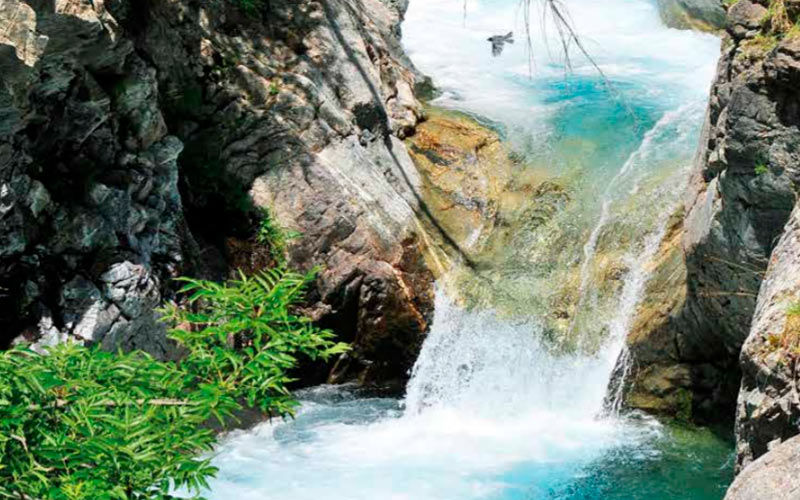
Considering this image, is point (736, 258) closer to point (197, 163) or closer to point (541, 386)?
point (541, 386)

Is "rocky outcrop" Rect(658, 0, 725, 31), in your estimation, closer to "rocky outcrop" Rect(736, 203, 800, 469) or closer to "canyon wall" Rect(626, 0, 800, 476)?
"canyon wall" Rect(626, 0, 800, 476)

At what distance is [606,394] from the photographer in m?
9.77

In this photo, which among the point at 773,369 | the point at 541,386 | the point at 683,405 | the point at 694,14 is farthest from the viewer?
the point at 694,14

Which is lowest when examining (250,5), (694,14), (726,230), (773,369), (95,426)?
(773,369)

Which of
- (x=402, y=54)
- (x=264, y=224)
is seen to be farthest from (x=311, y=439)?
(x=402, y=54)

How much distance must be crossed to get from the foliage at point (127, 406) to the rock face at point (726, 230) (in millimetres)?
5077

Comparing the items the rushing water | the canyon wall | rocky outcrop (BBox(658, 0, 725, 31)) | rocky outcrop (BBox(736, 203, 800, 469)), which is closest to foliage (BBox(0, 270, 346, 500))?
rocky outcrop (BBox(736, 203, 800, 469))

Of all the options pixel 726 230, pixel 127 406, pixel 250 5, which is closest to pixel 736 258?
pixel 726 230

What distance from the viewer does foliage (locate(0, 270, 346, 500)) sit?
290 cm

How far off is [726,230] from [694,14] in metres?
11.4

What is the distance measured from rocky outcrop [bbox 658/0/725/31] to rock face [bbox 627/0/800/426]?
9155 mm

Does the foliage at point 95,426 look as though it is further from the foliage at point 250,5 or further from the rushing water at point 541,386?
the foliage at point 250,5

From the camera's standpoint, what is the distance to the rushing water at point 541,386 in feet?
28.0

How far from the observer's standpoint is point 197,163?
10.2 meters
